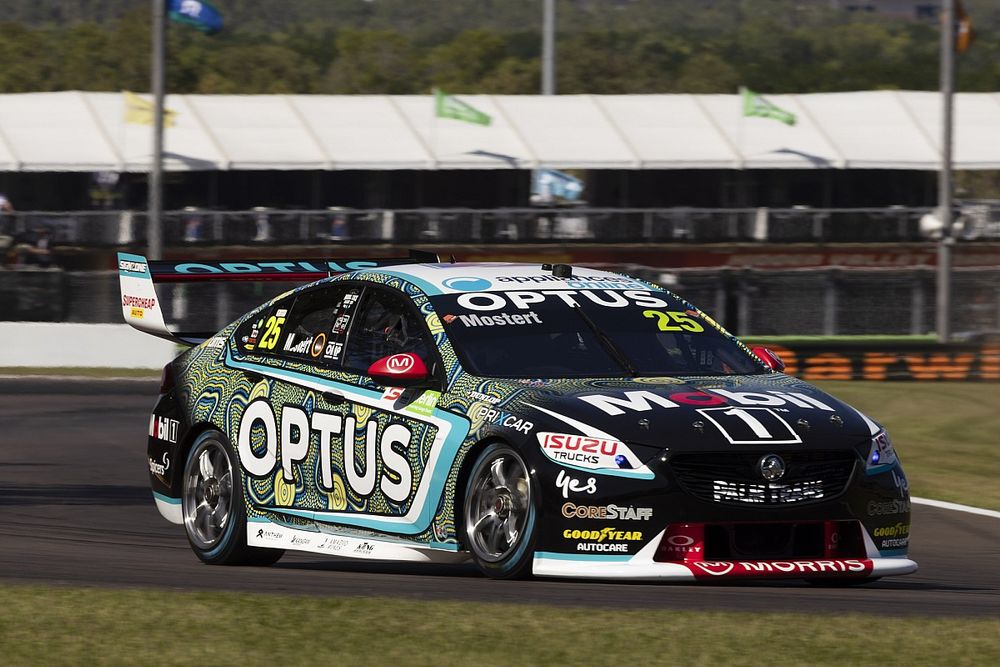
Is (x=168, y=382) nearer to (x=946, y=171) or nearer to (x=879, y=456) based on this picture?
(x=879, y=456)

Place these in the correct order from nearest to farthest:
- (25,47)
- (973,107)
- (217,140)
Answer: (217,140), (973,107), (25,47)

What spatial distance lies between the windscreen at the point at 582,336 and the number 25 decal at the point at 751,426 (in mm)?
757

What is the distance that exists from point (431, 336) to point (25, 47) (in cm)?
A: 11135

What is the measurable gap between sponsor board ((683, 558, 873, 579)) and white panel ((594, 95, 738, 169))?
49144 mm

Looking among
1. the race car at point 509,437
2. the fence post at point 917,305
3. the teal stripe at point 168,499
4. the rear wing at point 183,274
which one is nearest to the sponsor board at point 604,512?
the race car at point 509,437

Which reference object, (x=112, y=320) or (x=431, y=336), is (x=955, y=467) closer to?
(x=431, y=336)

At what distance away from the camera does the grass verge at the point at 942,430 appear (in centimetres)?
1476

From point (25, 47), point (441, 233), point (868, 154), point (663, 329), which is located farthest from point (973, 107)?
point (25, 47)

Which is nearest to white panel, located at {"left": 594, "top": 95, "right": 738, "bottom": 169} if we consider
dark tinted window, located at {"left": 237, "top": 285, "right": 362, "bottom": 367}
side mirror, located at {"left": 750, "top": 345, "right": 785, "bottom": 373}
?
dark tinted window, located at {"left": 237, "top": 285, "right": 362, "bottom": 367}

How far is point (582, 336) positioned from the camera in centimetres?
848

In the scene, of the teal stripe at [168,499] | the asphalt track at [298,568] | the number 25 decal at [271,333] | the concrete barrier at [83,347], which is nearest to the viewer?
the asphalt track at [298,568]

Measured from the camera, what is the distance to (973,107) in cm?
5947

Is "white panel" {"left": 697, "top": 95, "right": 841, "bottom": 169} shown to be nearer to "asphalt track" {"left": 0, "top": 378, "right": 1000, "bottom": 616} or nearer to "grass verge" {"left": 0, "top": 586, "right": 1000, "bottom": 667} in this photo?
"asphalt track" {"left": 0, "top": 378, "right": 1000, "bottom": 616}

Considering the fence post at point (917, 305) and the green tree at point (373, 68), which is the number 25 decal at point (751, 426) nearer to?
the fence post at point (917, 305)
